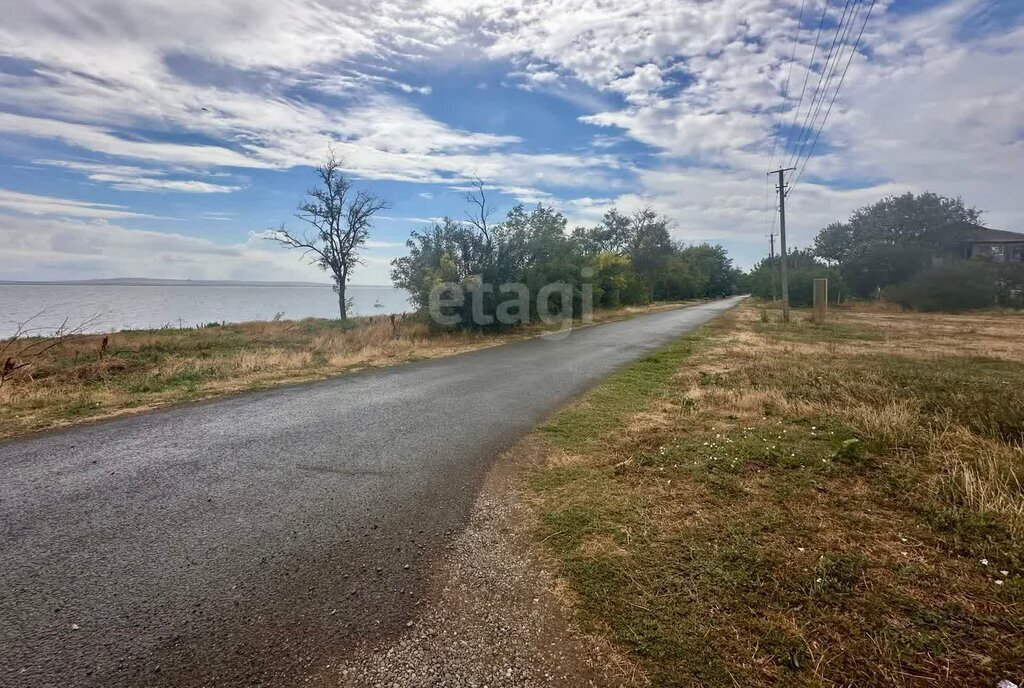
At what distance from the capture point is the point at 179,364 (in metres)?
11.4

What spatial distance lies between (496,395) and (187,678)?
6046 millimetres

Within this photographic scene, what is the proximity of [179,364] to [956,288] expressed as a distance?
43197 mm

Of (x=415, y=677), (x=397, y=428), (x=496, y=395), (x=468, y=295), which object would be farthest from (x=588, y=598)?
(x=468, y=295)

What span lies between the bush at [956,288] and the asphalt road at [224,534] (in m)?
38.1

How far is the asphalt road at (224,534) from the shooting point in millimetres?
2180

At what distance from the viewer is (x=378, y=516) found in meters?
3.55

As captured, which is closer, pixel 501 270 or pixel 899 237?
pixel 501 270

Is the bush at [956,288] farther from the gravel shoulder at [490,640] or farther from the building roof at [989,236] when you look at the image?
the gravel shoulder at [490,640]

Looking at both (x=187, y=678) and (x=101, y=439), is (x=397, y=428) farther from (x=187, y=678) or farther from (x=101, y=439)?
(x=187, y=678)

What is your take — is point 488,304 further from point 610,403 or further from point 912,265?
point 912,265

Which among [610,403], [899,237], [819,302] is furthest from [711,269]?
[610,403]

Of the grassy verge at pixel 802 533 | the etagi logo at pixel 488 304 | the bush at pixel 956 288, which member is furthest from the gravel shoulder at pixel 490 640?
the bush at pixel 956 288

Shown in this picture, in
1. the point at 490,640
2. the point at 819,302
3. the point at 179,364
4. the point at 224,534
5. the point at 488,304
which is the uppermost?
the point at 488,304

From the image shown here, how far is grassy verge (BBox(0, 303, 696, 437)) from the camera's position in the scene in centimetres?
693
